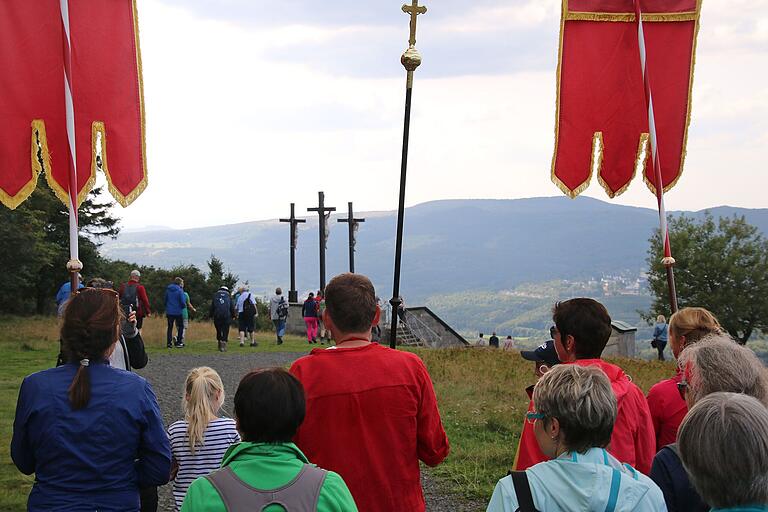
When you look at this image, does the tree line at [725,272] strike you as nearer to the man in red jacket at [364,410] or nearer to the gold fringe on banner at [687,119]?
the gold fringe on banner at [687,119]

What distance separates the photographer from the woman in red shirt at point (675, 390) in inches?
186

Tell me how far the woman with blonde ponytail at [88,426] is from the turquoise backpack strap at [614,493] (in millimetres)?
1985

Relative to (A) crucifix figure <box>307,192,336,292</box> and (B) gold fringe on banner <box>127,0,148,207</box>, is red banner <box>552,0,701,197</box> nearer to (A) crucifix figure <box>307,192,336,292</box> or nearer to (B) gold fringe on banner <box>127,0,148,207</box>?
(B) gold fringe on banner <box>127,0,148,207</box>

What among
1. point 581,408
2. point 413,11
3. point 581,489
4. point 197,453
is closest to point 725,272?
point 413,11

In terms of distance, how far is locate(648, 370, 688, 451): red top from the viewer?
4715 mm

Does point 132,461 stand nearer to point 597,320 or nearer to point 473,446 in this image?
point 597,320

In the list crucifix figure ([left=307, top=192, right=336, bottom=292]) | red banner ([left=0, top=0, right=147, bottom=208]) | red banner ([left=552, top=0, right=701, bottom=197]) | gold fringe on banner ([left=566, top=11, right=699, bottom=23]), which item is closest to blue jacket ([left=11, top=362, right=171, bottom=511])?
red banner ([left=0, top=0, right=147, bottom=208])

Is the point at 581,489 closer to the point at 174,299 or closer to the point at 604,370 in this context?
the point at 604,370

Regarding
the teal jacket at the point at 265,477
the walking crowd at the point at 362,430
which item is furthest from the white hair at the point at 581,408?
the teal jacket at the point at 265,477

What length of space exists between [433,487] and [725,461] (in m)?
6.90

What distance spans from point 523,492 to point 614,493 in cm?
32

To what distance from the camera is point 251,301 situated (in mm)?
24406

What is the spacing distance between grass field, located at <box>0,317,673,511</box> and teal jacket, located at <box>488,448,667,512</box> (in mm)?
3351

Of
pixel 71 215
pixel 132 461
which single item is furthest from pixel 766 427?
pixel 71 215
